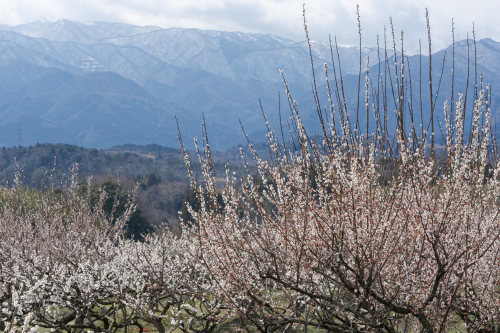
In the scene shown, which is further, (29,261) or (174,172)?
(174,172)

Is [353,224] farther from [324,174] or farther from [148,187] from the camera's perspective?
[148,187]

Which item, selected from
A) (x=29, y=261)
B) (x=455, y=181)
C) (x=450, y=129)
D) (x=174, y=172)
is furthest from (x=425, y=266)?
(x=174, y=172)

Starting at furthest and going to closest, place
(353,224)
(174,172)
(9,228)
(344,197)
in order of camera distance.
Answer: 1. (174,172)
2. (9,228)
3. (344,197)
4. (353,224)

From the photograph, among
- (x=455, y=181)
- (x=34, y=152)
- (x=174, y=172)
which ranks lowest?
(x=174, y=172)

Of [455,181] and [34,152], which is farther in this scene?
[34,152]

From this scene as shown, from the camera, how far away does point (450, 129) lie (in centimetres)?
438

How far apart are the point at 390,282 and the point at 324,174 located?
160 centimetres

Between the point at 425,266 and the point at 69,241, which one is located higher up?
the point at 425,266

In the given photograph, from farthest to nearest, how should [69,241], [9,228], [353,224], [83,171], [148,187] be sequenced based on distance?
[83,171], [148,187], [9,228], [69,241], [353,224]

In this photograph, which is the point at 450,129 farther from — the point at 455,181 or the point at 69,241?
the point at 69,241

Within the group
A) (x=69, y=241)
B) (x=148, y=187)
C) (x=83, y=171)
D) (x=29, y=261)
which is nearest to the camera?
(x=29, y=261)

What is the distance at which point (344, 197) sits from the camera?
4.45m

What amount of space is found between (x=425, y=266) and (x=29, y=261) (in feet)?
36.1

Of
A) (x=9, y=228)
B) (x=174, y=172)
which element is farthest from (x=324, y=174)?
(x=174, y=172)
